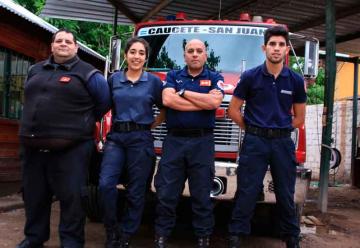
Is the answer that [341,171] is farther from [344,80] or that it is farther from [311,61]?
[311,61]

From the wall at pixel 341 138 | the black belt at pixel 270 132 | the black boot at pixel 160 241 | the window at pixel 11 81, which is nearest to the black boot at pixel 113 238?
the black boot at pixel 160 241

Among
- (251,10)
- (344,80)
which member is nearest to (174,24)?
(251,10)

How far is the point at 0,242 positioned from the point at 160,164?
78.8 inches

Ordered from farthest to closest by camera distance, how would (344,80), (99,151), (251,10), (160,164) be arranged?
1. (344,80)
2. (251,10)
3. (99,151)
4. (160,164)

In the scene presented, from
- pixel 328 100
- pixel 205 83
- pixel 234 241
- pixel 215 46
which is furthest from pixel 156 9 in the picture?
pixel 234 241

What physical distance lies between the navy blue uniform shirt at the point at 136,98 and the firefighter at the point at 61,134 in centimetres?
11

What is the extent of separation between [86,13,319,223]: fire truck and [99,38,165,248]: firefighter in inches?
22.9

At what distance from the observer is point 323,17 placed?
10398 millimetres

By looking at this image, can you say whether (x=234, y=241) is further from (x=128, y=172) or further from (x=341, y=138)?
(x=341, y=138)

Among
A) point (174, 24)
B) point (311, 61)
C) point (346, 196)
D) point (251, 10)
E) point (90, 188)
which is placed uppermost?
point (251, 10)

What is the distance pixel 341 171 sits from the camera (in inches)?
549

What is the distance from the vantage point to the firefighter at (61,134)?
161 inches

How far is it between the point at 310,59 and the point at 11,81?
5.35m

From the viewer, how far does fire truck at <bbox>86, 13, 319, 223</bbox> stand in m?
4.86
